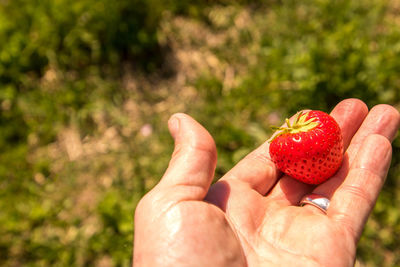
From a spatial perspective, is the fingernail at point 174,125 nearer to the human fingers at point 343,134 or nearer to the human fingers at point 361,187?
the human fingers at point 343,134

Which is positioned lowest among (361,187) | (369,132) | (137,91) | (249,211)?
(137,91)

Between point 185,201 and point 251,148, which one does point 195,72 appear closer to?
point 251,148

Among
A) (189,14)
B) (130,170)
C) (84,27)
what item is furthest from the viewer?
(189,14)

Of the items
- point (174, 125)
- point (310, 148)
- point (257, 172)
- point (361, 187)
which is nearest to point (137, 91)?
point (174, 125)

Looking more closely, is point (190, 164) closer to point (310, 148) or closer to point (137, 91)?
point (310, 148)

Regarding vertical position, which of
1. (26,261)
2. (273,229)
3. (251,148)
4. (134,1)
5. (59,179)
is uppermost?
(134,1)

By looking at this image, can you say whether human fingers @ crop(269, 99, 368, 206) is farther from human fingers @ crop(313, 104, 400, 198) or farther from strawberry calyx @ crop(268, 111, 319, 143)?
strawberry calyx @ crop(268, 111, 319, 143)

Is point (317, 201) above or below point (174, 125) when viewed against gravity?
below

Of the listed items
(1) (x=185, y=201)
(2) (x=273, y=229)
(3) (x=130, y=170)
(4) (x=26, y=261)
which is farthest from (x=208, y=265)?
(4) (x=26, y=261)

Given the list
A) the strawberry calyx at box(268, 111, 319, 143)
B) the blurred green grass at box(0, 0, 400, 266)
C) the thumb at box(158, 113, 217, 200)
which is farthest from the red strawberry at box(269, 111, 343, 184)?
the blurred green grass at box(0, 0, 400, 266)
